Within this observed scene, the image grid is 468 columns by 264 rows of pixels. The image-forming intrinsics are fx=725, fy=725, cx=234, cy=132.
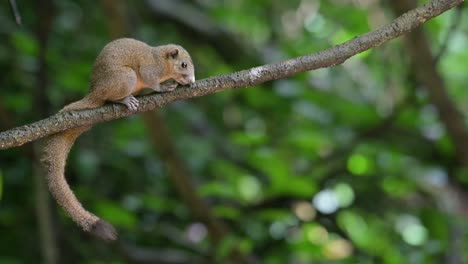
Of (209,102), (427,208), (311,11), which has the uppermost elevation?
(311,11)

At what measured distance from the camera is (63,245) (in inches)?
174

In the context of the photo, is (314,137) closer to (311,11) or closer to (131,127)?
(131,127)

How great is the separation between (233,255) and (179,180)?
551mm

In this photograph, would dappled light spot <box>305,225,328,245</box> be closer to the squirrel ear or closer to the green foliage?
the green foliage

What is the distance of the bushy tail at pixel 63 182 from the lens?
2105mm

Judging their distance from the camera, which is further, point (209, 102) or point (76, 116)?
point (209, 102)

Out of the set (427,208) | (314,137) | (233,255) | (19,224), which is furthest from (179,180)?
(427,208)

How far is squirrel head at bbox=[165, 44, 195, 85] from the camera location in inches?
107

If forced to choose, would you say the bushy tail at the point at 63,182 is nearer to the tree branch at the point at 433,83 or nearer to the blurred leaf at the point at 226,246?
the blurred leaf at the point at 226,246

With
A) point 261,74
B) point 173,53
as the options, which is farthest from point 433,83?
point 261,74

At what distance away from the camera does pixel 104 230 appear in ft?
6.62

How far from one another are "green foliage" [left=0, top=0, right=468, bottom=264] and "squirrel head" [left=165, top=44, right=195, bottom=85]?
103cm

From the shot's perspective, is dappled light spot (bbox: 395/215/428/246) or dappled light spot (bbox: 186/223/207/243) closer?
dappled light spot (bbox: 395/215/428/246)

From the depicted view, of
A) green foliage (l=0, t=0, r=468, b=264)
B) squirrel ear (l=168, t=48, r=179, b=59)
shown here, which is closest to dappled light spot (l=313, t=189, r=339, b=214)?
green foliage (l=0, t=0, r=468, b=264)
